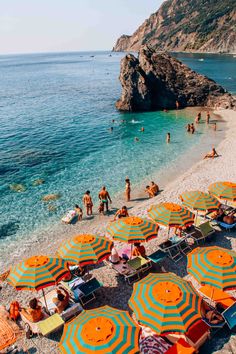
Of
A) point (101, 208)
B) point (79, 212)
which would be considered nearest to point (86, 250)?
point (79, 212)

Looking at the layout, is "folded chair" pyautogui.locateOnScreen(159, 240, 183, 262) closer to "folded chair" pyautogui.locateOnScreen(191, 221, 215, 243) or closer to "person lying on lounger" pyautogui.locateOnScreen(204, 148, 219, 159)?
"folded chair" pyautogui.locateOnScreen(191, 221, 215, 243)

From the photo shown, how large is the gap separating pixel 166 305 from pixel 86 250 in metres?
4.31

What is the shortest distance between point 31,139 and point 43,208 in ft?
70.1

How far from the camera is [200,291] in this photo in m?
11.6

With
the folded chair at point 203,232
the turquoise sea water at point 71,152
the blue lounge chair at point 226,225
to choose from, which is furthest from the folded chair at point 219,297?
the turquoise sea water at point 71,152

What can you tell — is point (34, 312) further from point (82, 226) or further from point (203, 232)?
point (203, 232)

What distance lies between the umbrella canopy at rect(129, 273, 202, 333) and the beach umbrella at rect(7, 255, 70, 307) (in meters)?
3.13

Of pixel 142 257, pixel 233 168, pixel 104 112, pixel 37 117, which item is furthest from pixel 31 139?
pixel 142 257

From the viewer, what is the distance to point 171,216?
1402 centimetres

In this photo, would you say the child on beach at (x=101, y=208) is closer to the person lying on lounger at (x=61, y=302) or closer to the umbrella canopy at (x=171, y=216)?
the umbrella canopy at (x=171, y=216)

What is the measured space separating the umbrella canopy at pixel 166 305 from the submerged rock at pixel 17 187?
18.1 m

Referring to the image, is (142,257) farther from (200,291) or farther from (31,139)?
(31,139)

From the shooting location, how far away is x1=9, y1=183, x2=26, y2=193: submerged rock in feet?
82.2

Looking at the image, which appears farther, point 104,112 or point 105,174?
point 104,112
